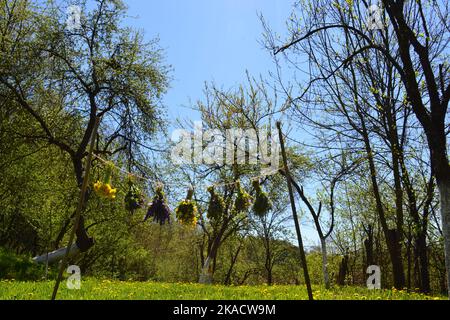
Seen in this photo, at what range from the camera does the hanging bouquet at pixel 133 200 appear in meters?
4.11

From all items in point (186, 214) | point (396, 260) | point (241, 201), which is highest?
point (241, 201)

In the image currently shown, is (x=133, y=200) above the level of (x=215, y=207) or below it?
above

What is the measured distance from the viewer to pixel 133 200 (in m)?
4.13

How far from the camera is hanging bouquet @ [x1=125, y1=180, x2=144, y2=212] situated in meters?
4.11

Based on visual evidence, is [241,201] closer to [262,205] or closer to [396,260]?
[262,205]

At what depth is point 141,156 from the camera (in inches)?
673

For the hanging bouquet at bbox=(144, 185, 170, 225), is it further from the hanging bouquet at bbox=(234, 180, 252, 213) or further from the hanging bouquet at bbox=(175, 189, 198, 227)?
the hanging bouquet at bbox=(234, 180, 252, 213)

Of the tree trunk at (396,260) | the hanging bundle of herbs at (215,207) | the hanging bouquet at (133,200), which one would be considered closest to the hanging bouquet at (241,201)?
the hanging bundle of herbs at (215,207)

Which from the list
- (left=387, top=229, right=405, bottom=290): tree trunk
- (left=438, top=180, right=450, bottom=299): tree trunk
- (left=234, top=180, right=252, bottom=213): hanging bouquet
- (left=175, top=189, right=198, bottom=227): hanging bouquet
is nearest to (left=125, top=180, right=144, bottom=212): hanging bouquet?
(left=175, top=189, right=198, bottom=227): hanging bouquet

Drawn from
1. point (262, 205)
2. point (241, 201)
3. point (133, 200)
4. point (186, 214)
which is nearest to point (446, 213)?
point (262, 205)

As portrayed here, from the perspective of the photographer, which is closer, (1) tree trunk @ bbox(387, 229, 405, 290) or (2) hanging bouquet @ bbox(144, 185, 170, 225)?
(2) hanging bouquet @ bbox(144, 185, 170, 225)

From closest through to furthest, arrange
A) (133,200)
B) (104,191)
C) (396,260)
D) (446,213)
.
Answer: (104,191)
(133,200)
(446,213)
(396,260)

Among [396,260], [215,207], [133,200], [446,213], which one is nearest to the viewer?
[215,207]
